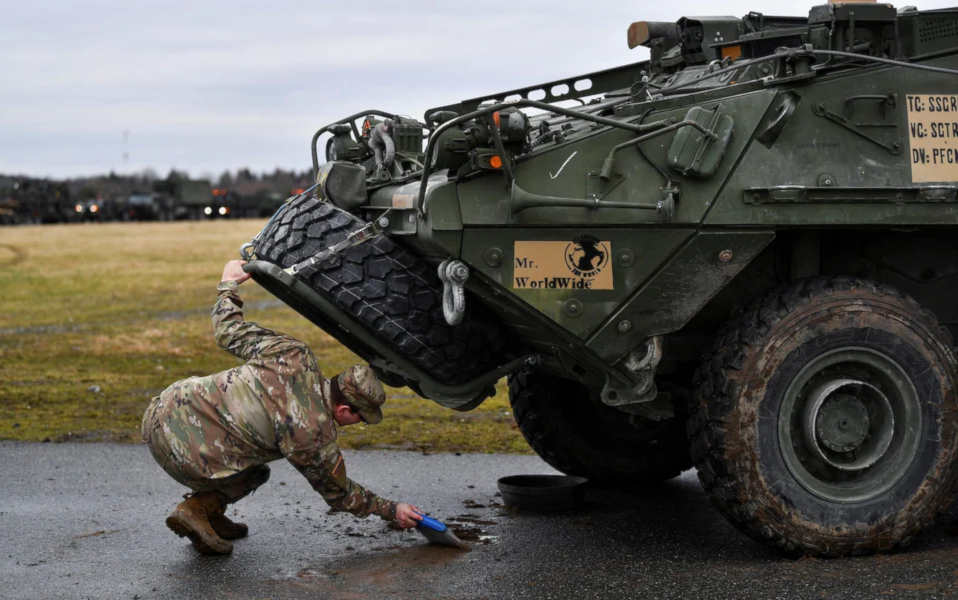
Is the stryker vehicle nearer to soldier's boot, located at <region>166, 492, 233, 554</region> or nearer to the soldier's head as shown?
the soldier's head

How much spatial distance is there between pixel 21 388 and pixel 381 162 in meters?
5.59

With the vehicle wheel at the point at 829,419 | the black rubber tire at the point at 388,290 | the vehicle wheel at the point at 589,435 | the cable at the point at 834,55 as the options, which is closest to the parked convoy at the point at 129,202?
the vehicle wheel at the point at 589,435

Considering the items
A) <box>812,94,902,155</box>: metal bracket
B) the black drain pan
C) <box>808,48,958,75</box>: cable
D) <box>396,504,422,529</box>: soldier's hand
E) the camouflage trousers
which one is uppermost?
<box>808,48,958,75</box>: cable

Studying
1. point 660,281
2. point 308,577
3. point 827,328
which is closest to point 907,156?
point 827,328

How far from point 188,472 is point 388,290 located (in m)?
1.24

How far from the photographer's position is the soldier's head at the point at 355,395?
555cm

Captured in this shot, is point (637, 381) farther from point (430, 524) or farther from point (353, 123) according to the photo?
point (353, 123)

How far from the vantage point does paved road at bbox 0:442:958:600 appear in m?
5.00

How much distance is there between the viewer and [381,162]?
618cm

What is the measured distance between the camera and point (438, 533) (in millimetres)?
5715

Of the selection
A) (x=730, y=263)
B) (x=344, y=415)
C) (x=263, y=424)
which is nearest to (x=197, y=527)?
(x=263, y=424)

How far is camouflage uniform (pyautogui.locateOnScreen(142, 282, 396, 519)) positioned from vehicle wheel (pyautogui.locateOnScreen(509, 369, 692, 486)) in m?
1.46

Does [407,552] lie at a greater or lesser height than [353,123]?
lesser

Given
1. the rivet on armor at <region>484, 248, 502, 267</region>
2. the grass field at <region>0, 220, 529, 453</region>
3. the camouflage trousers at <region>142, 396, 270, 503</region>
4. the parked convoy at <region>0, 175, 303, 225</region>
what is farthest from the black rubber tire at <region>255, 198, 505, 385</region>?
the parked convoy at <region>0, 175, 303, 225</region>
